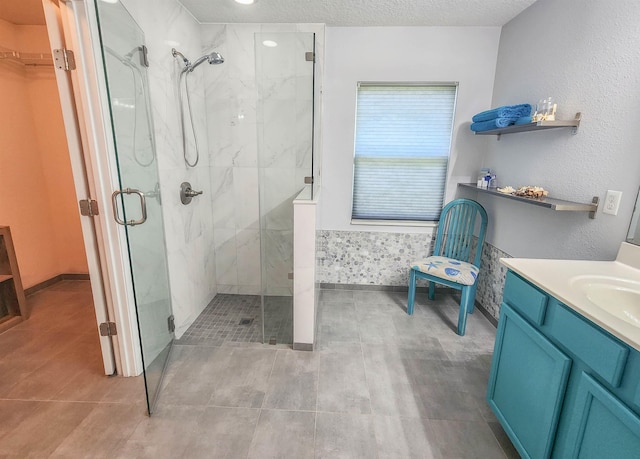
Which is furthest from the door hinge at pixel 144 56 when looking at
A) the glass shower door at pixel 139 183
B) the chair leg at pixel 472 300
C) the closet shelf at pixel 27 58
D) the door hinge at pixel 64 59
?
the chair leg at pixel 472 300

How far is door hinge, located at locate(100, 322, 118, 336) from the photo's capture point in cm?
183

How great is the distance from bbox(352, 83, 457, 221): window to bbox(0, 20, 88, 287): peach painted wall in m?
2.87

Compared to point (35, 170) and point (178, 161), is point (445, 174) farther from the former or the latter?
point (35, 170)

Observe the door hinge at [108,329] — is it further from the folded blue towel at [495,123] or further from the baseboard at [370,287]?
the folded blue towel at [495,123]

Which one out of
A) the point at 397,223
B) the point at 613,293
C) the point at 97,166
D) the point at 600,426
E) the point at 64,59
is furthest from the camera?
the point at 397,223

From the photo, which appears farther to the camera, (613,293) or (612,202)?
(612,202)

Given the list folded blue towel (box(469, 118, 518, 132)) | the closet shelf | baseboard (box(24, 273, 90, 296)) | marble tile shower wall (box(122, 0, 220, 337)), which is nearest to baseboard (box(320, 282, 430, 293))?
marble tile shower wall (box(122, 0, 220, 337))

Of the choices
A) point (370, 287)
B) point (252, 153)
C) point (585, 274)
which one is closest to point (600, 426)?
point (585, 274)

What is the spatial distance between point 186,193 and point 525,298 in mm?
2281

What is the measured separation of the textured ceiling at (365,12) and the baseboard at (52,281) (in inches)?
112

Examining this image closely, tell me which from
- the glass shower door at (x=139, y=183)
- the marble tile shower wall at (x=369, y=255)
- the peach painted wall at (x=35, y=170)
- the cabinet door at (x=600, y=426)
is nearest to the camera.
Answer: the cabinet door at (x=600, y=426)

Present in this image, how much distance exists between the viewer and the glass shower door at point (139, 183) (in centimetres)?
135

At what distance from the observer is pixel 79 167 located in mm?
1623

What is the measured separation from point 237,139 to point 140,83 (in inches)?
43.7
